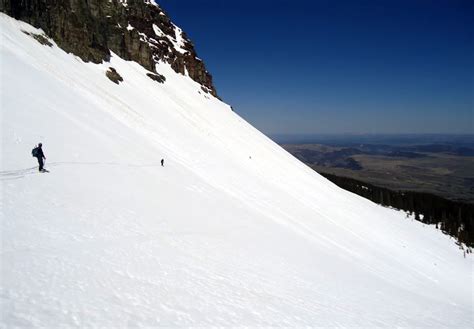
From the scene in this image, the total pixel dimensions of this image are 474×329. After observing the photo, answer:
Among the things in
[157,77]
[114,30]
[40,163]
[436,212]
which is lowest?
[40,163]

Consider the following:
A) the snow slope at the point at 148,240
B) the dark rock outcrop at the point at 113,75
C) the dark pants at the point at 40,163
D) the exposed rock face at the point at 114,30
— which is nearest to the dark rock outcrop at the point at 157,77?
the exposed rock face at the point at 114,30

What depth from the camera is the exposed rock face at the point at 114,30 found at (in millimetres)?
47688

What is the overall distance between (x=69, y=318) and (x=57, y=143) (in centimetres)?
1854

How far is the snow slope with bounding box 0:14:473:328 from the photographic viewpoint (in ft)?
28.4

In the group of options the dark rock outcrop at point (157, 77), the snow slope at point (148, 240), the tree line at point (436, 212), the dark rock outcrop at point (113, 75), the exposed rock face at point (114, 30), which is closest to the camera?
the snow slope at point (148, 240)

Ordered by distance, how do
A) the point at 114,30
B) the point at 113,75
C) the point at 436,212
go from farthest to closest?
the point at 436,212 < the point at 114,30 < the point at 113,75

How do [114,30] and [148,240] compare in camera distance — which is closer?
[148,240]

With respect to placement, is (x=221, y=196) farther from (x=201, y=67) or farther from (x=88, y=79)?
(x=201, y=67)

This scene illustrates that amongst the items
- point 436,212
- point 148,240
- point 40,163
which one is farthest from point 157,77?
point 436,212

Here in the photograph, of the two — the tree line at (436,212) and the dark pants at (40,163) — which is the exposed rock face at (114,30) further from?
the tree line at (436,212)

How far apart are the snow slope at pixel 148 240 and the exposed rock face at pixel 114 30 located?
7.14m

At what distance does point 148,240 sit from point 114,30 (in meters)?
67.8

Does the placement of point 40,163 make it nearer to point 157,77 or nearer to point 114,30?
point 157,77

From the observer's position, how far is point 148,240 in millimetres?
13289
